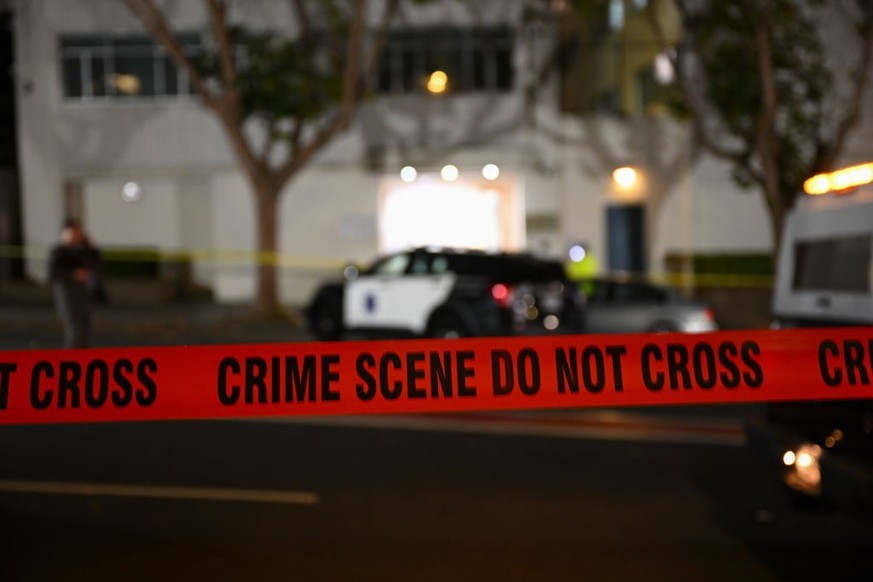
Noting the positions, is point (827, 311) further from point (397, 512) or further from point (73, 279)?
point (73, 279)

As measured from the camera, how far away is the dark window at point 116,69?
25500mm

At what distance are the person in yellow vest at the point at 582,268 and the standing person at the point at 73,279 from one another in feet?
22.4

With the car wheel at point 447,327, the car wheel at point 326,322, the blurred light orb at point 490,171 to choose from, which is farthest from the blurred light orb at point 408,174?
the car wheel at point 447,327

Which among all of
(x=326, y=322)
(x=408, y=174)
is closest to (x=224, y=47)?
(x=326, y=322)

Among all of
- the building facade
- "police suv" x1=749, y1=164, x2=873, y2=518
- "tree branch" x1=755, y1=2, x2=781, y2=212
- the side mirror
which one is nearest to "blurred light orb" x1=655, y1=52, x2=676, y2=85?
the building facade

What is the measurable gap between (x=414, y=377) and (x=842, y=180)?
311 cm

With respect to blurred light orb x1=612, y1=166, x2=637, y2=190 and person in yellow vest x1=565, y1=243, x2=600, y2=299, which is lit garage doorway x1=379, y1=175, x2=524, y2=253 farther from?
person in yellow vest x1=565, y1=243, x2=600, y2=299

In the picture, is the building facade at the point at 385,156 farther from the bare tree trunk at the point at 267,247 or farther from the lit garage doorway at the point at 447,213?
the bare tree trunk at the point at 267,247

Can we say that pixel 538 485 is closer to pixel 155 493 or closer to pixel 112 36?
pixel 155 493

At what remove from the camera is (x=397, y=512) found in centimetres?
730

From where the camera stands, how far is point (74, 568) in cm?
605

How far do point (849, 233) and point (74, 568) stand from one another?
15.4ft

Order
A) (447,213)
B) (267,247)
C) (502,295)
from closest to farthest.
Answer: (502,295) → (267,247) → (447,213)

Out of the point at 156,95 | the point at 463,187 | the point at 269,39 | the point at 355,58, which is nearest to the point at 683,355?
the point at 355,58
